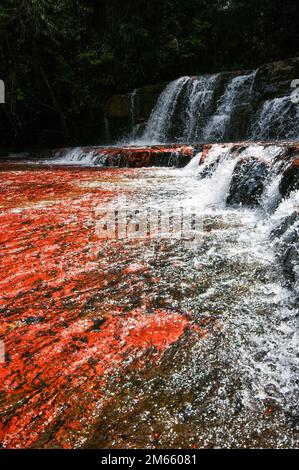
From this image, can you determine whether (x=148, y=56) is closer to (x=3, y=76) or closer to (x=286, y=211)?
(x=3, y=76)

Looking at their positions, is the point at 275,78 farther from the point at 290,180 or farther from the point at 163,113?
the point at 290,180

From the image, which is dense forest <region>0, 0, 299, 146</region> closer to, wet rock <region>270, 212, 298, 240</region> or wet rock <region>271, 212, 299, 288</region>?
wet rock <region>270, 212, 298, 240</region>

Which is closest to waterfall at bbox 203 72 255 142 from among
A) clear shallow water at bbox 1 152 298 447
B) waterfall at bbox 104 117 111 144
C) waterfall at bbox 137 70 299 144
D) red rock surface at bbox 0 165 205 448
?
waterfall at bbox 137 70 299 144

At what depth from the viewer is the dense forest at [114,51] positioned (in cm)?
1409

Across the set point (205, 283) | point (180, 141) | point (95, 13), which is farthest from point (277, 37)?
point (205, 283)

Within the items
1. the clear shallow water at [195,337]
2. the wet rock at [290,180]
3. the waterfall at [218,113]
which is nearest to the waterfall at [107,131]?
the waterfall at [218,113]

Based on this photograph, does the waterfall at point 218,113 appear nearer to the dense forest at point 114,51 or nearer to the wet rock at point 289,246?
the dense forest at point 114,51

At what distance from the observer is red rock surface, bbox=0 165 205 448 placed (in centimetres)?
133

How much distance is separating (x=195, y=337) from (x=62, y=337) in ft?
2.21

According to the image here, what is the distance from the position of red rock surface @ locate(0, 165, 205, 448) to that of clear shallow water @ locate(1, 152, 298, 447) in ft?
0.04

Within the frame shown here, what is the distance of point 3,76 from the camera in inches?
552

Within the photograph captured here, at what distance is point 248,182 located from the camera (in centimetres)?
473

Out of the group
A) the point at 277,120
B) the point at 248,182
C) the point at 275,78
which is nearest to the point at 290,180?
the point at 248,182

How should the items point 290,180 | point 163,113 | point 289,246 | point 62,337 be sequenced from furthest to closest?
1. point 163,113
2. point 290,180
3. point 289,246
4. point 62,337
